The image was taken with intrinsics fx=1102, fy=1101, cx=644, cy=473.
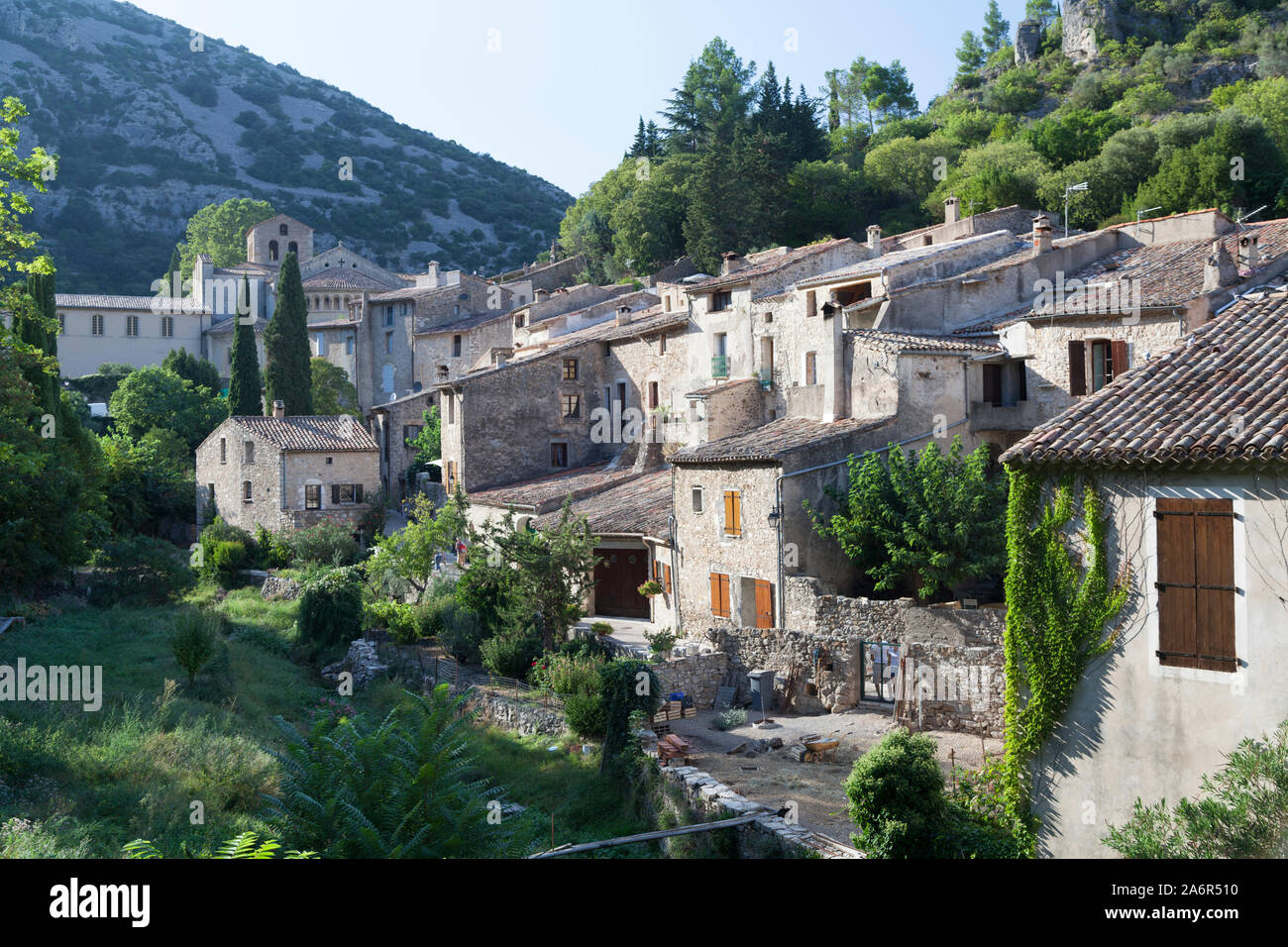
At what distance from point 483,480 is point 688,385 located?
9.12m

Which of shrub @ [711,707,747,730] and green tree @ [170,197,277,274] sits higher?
green tree @ [170,197,277,274]

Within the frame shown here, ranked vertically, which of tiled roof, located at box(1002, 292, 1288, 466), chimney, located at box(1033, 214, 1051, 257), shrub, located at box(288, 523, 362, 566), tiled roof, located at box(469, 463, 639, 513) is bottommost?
shrub, located at box(288, 523, 362, 566)

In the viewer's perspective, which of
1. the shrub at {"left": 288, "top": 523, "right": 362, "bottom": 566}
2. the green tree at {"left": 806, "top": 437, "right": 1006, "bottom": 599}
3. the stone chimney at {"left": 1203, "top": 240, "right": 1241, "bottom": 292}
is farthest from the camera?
the shrub at {"left": 288, "top": 523, "right": 362, "bottom": 566}

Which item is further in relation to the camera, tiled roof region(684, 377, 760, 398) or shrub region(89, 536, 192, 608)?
shrub region(89, 536, 192, 608)

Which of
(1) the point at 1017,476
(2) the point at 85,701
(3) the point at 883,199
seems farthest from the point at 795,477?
(3) the point at 883,199

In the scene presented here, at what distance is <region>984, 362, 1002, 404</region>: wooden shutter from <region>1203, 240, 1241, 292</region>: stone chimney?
5.39 metres

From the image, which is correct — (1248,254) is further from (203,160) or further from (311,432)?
(203,160)

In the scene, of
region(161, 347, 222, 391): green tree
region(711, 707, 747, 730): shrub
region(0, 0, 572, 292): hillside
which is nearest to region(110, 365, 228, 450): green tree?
region(161, 347, 222, 391): green tree

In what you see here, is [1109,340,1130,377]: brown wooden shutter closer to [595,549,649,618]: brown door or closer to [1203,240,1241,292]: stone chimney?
[1203,240,1241,292]: stone chimney

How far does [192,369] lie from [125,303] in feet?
41.1

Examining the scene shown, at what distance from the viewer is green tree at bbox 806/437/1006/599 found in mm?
23688

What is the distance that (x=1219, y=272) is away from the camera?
2628 centimetres

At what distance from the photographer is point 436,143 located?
15800 cm

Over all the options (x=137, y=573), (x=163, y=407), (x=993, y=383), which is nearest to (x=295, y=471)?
(x=137, y=573)
